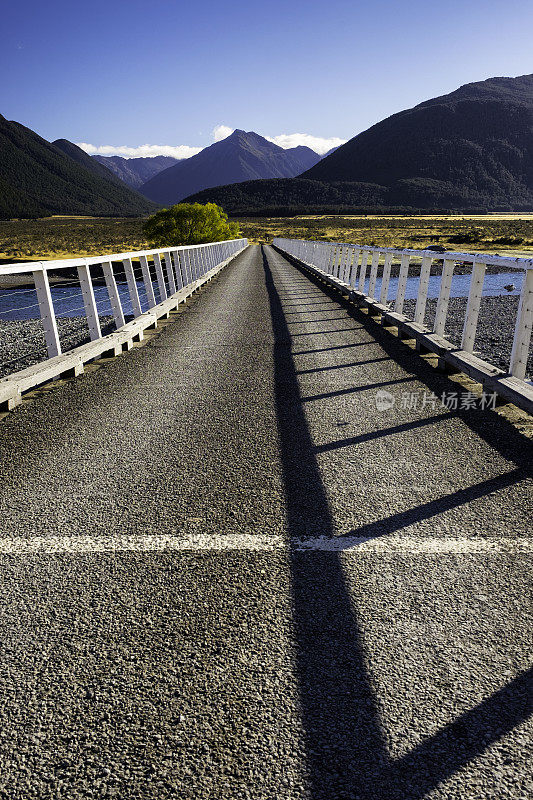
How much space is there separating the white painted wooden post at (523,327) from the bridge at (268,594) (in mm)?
27

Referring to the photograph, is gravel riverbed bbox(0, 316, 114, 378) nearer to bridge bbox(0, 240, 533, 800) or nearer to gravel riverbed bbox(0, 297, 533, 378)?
gravel riverbed bbox(0, 297, 533, 378)

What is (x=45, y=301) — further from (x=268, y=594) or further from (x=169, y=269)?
(x=169, y=269)

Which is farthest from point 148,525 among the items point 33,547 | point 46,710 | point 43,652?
point 46,710

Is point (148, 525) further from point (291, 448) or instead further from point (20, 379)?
point (20, 379)

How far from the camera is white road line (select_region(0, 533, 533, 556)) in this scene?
9.00 feet

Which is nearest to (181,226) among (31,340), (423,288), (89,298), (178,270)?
(31,340)

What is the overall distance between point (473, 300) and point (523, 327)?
1.23 metres

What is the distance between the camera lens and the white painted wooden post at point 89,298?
671 cm

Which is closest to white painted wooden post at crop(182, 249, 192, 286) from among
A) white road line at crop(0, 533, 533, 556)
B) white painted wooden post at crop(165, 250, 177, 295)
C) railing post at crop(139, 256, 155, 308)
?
white painted wooden post at crop(165, 250, 177, 295)

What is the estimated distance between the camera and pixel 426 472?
12.0ft

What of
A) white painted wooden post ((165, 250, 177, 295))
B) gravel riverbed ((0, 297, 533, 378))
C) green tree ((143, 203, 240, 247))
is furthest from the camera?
green tree ((143, 203, 240, 247))

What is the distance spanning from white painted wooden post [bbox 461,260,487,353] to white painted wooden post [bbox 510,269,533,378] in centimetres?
85

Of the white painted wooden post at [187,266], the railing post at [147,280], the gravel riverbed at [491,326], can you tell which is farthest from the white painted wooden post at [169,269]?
the gravel riverbed at [491,326]

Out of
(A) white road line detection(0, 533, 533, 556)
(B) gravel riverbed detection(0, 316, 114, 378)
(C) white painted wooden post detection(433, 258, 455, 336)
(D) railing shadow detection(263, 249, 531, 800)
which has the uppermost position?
(C) white painted wooden post detection(433, 258, 455, 336)
